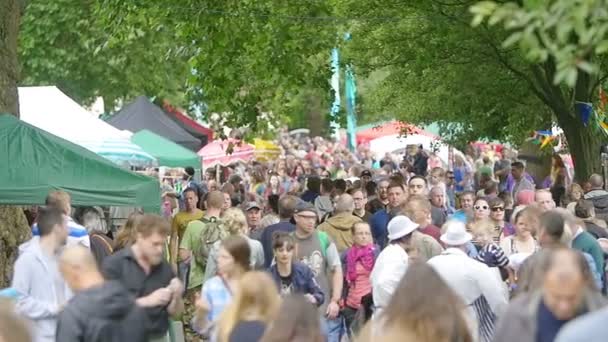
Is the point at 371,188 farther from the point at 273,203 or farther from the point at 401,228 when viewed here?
the point at 401,228

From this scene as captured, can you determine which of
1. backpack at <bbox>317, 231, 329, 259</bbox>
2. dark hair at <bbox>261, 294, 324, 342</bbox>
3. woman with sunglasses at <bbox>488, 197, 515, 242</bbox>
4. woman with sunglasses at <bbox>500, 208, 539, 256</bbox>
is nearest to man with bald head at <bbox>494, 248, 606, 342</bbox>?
dark hair at <bbox>261, 294, 324, 342</bbox>

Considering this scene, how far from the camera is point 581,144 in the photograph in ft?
77.2

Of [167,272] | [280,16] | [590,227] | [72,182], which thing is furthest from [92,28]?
[167,272]

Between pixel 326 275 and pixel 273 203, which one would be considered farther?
pixel 273 203

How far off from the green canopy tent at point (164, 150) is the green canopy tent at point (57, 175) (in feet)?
40.0

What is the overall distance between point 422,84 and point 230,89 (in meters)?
3.09

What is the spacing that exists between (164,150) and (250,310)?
70.9ft

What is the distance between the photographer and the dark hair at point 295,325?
746 centimetres

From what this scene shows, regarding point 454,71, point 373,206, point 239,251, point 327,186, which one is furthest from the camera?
point 454,71

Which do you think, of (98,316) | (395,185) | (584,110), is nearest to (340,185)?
(395,185)

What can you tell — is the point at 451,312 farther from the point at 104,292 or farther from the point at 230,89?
the point at 230,89

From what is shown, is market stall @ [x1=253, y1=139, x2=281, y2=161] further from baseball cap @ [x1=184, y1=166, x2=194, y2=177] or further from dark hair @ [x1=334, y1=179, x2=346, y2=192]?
dark hair @ [x1=334, y1=179, x2=346, y2=192]

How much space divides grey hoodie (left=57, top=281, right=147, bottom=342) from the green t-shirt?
21.1ft

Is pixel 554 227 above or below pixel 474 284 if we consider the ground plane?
above
